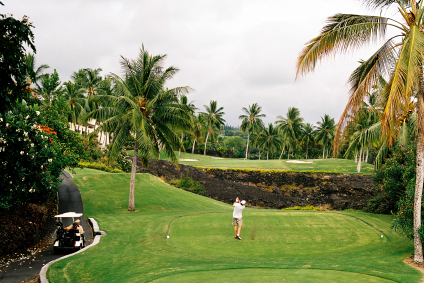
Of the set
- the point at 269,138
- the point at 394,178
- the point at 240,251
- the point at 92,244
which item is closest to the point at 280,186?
the point at 394,178

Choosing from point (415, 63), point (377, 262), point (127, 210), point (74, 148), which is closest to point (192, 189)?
point (127, 210)

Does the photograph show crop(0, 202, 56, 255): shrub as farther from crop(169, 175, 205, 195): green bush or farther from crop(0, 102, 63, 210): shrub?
crop(169, 175, 205, 195): green bush

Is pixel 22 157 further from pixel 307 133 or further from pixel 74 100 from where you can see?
pixel 307 133

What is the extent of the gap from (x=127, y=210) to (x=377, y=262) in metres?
15.2

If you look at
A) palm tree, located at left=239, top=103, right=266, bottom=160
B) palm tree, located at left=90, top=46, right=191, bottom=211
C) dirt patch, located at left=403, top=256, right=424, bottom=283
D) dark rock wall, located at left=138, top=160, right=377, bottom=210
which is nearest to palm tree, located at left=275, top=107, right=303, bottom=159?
palm tree, located at left=239, top=103, right=266, bottom=160

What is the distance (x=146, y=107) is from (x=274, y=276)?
14831 mm

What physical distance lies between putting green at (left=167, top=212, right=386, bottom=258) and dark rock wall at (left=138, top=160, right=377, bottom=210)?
1399 cm

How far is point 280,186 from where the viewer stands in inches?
1383

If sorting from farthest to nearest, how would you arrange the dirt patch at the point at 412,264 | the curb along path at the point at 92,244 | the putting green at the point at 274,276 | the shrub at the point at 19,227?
the shrub at the point at 19,227
the dirt patch at the point at 412,264
the curb along path at the point at 92,244
the putting green at the point at 274,276

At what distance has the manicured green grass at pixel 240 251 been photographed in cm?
837

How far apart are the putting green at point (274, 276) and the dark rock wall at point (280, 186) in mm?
21485

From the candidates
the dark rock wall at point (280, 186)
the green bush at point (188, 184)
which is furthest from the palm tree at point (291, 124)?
the green bush at point (188, 184)

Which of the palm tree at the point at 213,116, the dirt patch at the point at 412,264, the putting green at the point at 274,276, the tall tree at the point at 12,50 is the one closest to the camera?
the tall tree at the point at 12,50

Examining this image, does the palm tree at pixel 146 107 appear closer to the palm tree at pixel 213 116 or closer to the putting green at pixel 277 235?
the putting green at pixel 277 235
